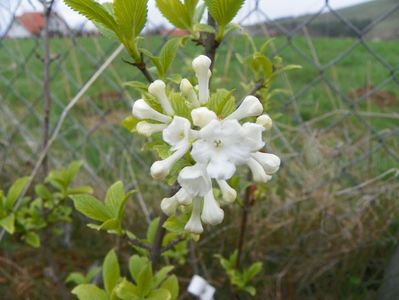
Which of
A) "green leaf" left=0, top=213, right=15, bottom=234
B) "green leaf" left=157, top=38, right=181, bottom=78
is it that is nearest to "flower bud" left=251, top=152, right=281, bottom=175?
"green leaf" left=157, top=38, right=181, bottom=78

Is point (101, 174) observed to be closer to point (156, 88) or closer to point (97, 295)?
point (97, 295)

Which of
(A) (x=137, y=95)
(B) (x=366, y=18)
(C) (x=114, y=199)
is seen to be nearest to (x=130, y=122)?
(C) (x=114, y=199)

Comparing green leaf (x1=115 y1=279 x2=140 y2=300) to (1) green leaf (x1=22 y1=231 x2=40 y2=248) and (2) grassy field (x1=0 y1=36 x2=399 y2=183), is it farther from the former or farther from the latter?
(2) grassy field (x1=0 y1=36 x2=399 y2=183)

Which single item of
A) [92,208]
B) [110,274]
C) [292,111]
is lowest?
[292,111]

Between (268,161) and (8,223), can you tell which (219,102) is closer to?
(268,161)

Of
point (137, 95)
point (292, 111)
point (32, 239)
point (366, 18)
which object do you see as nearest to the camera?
point (32, 239)

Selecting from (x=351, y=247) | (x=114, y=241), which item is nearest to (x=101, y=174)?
(x=114, y=241)
